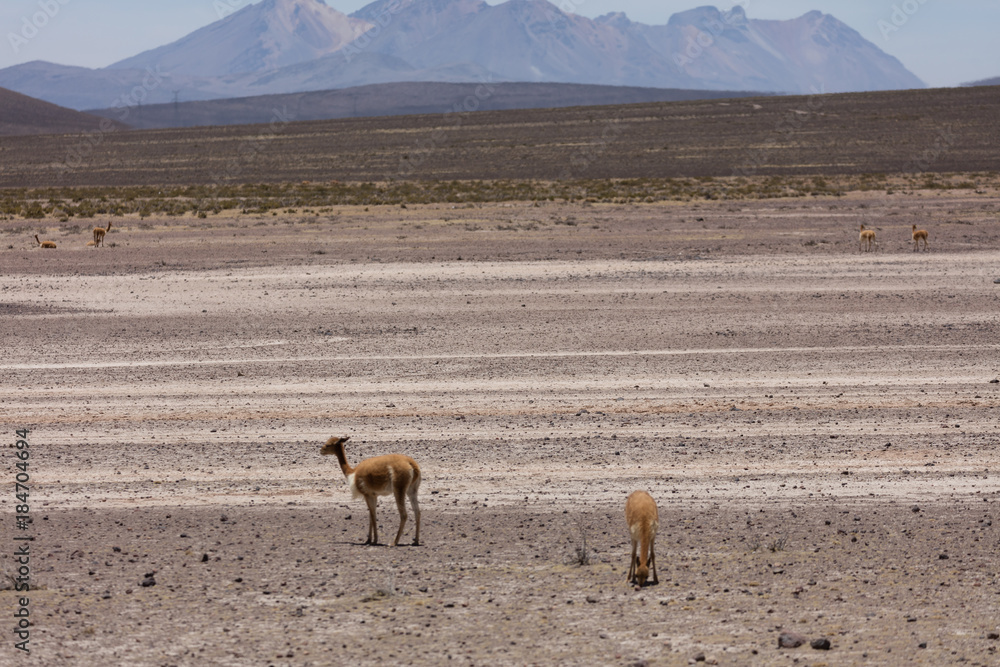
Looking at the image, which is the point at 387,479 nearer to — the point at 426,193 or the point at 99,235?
the point at 99,235

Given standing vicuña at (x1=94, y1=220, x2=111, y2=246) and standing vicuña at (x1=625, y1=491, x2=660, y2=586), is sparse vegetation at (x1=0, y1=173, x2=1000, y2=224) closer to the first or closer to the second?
standing vicuña at (x1=94, y1=220, x2=111, y2=246)

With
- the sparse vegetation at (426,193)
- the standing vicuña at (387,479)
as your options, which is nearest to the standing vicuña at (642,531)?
the standing vicuña at (387,479)

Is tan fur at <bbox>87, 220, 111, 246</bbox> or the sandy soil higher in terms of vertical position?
tan fur at <bbox>87, 220, 111, 246</bbox>

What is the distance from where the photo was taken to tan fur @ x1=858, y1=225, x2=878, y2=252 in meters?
24.9

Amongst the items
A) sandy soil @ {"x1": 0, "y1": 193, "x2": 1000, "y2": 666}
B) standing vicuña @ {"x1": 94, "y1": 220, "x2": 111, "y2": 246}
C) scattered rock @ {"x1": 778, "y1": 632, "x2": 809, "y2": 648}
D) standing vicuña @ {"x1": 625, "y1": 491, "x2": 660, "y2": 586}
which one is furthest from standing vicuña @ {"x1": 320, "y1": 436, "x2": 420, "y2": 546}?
standing vicuña @ {"x1": 94, "y1": 220, "x2": 111, "y2": 246}

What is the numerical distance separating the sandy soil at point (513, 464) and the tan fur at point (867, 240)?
11.6ft

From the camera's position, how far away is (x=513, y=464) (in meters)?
9.08

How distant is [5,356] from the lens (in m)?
14.5

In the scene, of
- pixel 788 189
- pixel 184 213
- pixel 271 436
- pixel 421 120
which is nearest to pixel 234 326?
pixel 271 436

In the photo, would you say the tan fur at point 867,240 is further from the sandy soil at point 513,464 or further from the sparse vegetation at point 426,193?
the sparse vegetation at point 426,193

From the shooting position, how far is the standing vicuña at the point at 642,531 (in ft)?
19.7

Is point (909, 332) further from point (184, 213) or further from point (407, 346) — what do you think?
point (184, 213)

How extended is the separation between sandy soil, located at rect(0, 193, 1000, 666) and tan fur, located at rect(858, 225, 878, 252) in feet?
11.6

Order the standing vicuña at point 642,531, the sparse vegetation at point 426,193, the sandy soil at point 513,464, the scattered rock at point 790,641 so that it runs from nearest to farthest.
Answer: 1. the scattered rock at point 790,641
2. the sandy soil at point 513,464
3. the standing vicuña at point 642,531
4. the sparse vegetation at point 426,193
